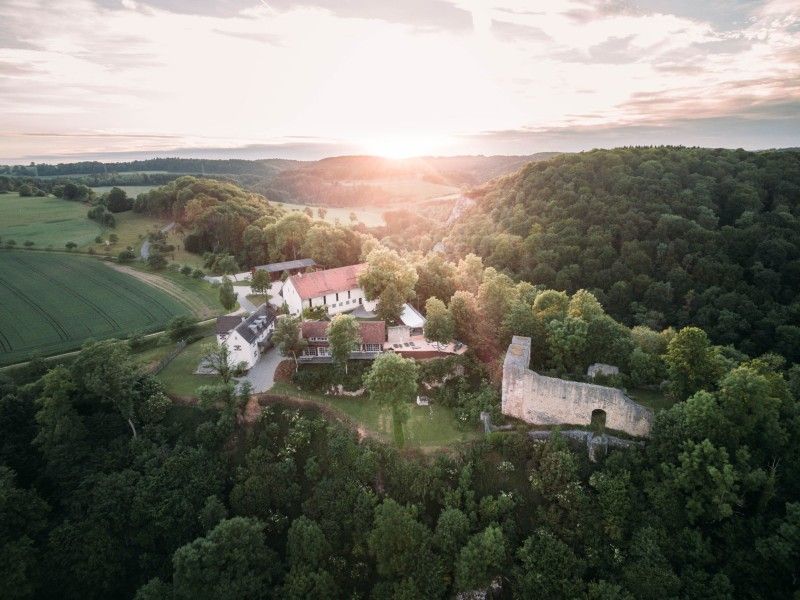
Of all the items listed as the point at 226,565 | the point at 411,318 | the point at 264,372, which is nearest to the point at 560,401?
the point at 411,318

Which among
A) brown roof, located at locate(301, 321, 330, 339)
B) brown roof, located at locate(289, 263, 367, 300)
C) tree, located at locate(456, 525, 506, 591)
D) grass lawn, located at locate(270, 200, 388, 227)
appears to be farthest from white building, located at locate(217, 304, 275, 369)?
grass lawn, located at locate(270, 200, 388, 227)

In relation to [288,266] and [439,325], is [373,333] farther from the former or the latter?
[288,266]

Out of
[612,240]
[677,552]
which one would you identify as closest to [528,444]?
[677,552]

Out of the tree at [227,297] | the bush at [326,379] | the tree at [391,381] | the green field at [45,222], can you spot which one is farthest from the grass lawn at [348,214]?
the tree at [391,381]

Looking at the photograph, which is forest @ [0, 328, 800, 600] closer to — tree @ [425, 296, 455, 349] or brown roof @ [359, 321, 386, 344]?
brown roof @ [359, 321, 386, 344]

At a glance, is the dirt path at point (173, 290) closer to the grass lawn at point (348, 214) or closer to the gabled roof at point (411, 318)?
the gabled roof at point (411, 318)
